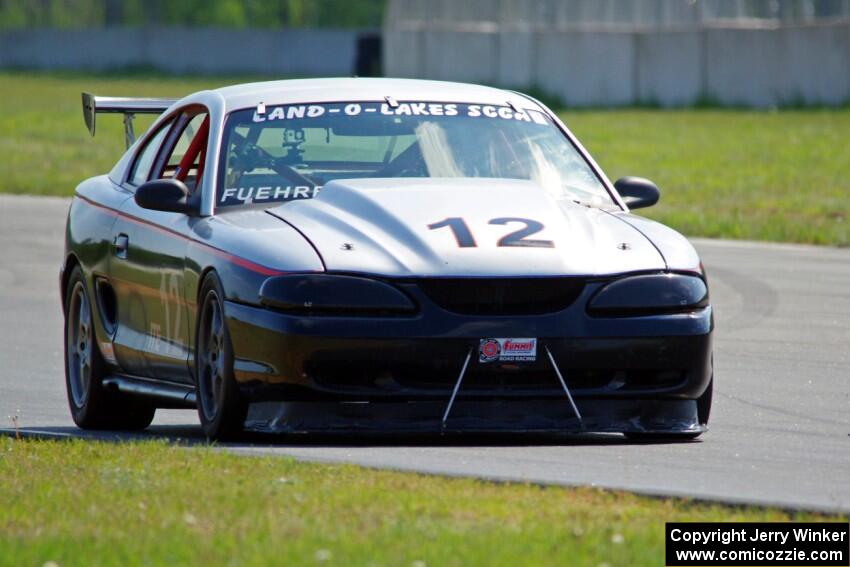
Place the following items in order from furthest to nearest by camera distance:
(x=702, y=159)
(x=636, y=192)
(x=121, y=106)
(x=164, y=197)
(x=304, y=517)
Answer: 1. (x=702, y=159)
2. (x=121, y=106)
3. (x=636, y=192)
4. (x=164, y=197)
5. (x=304, y=517)

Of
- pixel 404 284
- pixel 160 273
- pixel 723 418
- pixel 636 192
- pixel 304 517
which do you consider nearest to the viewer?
pixel 304 517

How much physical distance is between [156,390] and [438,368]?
65.4 inches

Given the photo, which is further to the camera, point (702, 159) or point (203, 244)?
point (702, 159)

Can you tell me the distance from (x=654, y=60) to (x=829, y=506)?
137 ft

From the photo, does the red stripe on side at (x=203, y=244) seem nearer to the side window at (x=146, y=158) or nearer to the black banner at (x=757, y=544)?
the side window at (x=146, y=158)

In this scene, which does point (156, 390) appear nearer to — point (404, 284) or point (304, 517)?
point (404, 284)

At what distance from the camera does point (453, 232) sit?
7.14 metres

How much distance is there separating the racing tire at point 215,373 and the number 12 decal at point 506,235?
2.88 feet

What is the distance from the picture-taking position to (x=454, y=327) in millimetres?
6941

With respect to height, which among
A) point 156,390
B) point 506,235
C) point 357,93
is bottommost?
point 156,390

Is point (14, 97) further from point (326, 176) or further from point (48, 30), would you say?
point (326, 176)

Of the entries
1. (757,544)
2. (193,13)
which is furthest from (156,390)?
(193,13)

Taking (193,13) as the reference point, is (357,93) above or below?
above

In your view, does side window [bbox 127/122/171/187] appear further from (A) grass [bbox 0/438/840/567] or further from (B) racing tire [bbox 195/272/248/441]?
(A) grass [bbox 0/438/840/567]
